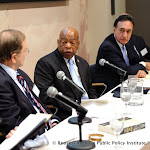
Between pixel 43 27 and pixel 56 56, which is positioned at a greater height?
pixel 43 27

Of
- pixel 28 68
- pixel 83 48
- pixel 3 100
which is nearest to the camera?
pixel 3 100

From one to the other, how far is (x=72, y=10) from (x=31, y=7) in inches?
55.3

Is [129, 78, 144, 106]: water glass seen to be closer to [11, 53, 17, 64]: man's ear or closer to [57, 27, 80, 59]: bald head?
[57, 27, 80, 59]: bald head

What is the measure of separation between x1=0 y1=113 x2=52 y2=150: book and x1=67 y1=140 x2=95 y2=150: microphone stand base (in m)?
0.28

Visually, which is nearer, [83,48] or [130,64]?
[130,64]

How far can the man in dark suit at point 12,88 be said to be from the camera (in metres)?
2.52

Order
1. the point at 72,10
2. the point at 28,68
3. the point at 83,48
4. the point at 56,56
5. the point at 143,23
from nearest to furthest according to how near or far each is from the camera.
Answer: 1. the point at 56,56
2. the point at 28,68
3. the point at 72,10
4. the point at 83,48
5. the point at 143,23

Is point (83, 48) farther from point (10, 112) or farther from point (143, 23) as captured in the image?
point (10, 112)

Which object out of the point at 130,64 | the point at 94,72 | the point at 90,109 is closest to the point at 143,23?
the point at 130,64

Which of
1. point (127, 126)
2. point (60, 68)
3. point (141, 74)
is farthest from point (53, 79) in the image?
point (127, 126)

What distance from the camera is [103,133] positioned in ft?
7.27

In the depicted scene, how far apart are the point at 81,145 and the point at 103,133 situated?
1.00 feet

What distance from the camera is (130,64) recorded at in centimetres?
507

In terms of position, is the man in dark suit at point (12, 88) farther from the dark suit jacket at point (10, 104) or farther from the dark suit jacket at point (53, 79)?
the dark suit jacket at point (53, 79)
